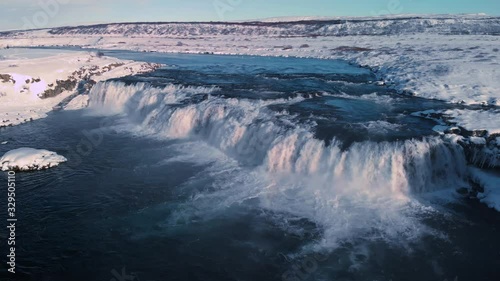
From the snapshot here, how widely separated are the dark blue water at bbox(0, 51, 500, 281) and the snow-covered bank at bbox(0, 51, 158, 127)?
564cm

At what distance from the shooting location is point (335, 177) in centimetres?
1450

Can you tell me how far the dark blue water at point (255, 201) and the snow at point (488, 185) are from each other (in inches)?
24.9

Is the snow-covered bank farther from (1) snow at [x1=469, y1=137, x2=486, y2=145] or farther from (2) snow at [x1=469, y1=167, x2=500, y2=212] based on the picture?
(2) snow at [x1=469, y1=167, x2=500, y2=212]

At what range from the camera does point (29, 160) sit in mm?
16562

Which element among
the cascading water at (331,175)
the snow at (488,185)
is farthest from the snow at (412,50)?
the cascading water at (331,175)

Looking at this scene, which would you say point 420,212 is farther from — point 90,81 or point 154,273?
point 90,81

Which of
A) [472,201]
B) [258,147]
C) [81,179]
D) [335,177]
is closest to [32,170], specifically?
[81,179]

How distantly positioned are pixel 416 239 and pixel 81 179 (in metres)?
12.4

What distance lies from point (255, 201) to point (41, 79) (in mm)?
24530

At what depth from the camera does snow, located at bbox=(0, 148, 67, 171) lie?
16422mm

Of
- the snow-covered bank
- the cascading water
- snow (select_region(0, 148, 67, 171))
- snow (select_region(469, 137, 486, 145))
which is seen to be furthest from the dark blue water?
the snow-covered bank

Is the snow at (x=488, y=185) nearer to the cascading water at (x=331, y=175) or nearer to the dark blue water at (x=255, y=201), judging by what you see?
the cascading water at (x=331, y=175)

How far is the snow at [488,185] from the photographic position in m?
12.9

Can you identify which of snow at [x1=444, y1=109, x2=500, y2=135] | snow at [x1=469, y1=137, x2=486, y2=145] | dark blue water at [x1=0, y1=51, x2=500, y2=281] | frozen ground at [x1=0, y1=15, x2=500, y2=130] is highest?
frozen ground at [x1=0, y1=15, x2=500, y2=130]
